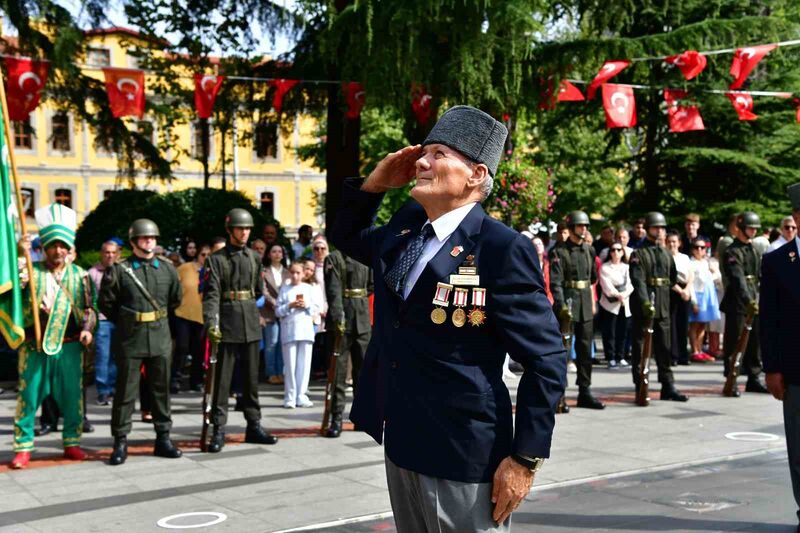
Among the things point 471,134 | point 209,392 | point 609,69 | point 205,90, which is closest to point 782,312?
point 471,134

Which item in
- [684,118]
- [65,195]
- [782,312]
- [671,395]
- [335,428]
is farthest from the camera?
[65,195]

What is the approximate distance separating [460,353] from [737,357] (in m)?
9.15

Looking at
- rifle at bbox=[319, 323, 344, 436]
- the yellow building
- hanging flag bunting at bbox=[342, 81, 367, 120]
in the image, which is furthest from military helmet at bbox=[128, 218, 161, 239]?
the yellow building

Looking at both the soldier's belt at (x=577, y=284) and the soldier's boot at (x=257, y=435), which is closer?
the soldier's boot at (x=257, y=435)

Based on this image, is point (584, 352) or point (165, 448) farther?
point (584, 352)

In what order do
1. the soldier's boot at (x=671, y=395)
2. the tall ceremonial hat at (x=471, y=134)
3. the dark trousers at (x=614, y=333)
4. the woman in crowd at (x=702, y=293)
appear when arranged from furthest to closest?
the woman in crowd at (x=702, y=293)
the dark trousers at (x=614, y=333)
the soldier's boot at (x=671, y=395)
the tall ceremonial hat at (x=471, y=134)

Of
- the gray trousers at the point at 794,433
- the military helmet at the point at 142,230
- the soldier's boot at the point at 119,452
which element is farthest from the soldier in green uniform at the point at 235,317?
the gray trousers at the point at 794,433

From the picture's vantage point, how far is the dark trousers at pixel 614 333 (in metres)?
14.7

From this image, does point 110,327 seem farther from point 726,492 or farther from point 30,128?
point 726,492

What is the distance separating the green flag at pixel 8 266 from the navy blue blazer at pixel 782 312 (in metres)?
5.33

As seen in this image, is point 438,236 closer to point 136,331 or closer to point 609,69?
point 136,331

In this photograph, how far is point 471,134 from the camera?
3.32 metres

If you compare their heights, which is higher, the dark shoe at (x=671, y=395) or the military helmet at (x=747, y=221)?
the military helmet at (x=747, y=221)

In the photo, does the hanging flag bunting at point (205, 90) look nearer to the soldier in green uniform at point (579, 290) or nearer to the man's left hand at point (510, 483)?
the soldier in green uniform at point (579, 290)
